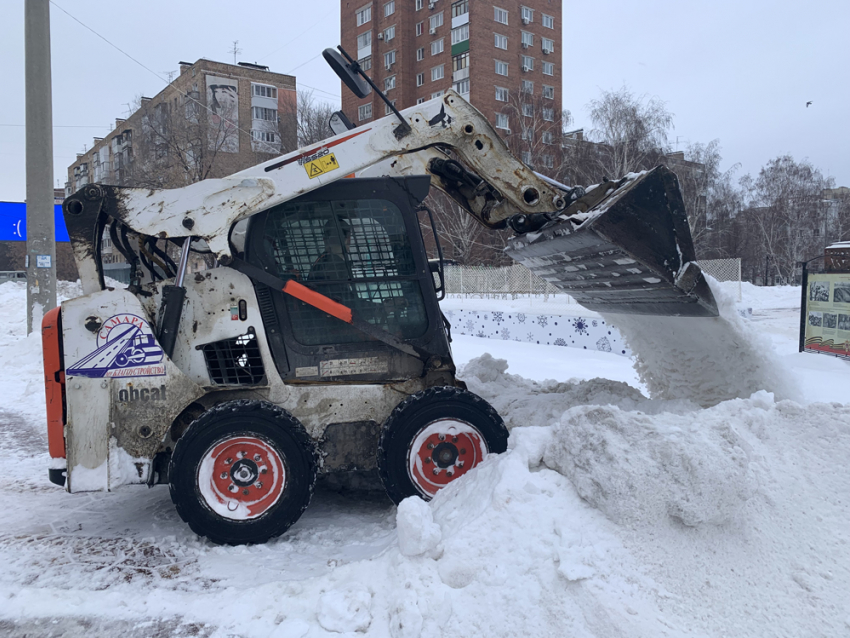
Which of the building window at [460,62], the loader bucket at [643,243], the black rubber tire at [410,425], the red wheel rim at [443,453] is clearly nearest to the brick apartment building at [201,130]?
the black rubber tire at [410,425]

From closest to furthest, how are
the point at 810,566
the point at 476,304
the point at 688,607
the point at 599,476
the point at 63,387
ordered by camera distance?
the point at 688,607 < the point at 810,566 < the point at 599,476 < the point at 63,387 < the point at 476,304

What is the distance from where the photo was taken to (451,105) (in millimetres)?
4059

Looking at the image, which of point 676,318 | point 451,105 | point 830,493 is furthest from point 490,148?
point 830,493

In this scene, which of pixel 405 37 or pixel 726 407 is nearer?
pixel 726 407

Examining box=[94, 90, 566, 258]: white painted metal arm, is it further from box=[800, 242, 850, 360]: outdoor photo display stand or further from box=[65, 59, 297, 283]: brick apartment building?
box=[800, 242, 850, 360]: outdoor photo display stand

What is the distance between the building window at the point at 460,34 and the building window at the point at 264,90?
13872mm

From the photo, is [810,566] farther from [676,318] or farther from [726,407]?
[676,318]

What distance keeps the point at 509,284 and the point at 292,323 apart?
19.9 meters

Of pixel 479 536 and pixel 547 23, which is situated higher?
pixel 547 23

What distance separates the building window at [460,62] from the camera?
4428 cm

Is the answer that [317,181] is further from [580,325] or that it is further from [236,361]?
[580,325]

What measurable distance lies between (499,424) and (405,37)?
49.1 meters

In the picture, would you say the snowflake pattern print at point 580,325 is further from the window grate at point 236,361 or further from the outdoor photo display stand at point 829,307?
the window grate at point 236,361

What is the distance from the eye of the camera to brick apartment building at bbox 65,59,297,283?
23922 millimetres
